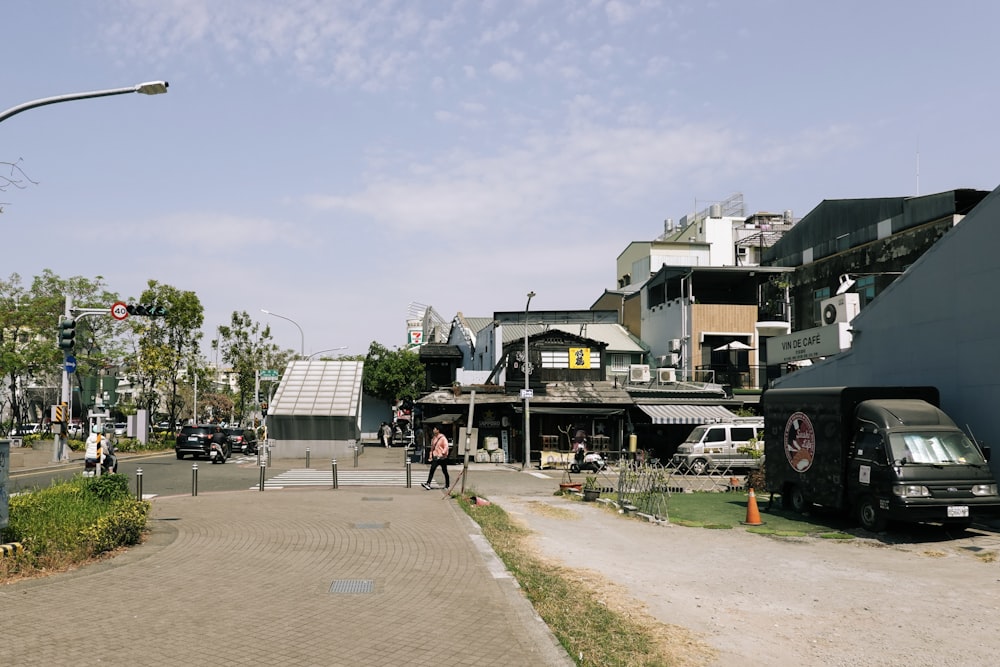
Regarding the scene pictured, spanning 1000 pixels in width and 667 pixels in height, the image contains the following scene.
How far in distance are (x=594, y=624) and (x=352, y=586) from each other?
315 cm

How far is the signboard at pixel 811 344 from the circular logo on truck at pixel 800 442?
243 inches

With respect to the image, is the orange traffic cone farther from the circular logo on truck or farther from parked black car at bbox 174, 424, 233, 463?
parked black car at bbox 174, 424, 233, 463

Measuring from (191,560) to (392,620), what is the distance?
4.38 m

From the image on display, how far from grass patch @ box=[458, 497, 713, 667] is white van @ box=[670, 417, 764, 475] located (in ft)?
58.9

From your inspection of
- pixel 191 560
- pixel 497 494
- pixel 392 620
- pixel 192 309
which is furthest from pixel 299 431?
pixel 392 620

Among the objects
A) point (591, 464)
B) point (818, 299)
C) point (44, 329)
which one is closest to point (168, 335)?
point (44, 329)

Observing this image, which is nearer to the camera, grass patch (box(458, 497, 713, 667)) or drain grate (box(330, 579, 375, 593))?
grass patch (box(458, 497, 713, 667))

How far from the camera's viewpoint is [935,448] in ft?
44.0

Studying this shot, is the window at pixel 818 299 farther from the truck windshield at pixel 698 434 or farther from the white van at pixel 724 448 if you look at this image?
the truck windshield at pixel 698 434

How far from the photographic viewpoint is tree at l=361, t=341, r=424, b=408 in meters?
65.6

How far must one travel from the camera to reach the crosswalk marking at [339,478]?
23.9 meters

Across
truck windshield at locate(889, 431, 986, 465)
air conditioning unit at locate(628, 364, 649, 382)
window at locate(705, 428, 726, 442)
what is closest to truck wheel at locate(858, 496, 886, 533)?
truck windshield at locate(889, 431, 986, 465)

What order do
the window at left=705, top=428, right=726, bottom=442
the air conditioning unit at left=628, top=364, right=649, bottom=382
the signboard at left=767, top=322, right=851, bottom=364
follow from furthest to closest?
1. the air conditioning unit at left=628, top=364, right=649, bottom=382
2. the window at left=705, top=428, right=726, bottom=442
3. the signboard at left=767, top=322, right=851, bottom=364

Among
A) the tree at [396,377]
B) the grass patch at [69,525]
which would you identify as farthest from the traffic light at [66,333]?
the tree at [396,377]
